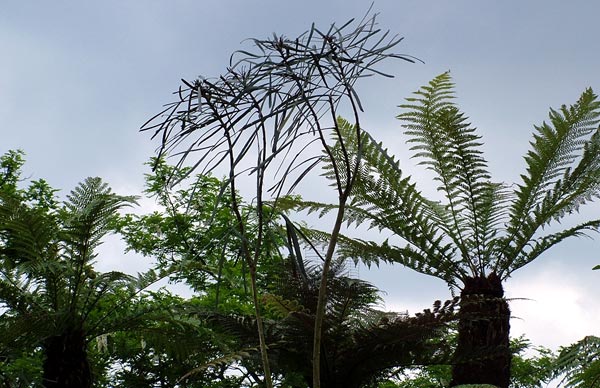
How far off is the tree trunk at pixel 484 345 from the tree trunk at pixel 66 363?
9.17ft

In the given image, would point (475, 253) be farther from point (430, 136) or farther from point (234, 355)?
point (234, 355)

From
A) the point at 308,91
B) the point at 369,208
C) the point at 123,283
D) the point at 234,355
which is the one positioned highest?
the point at 369,208

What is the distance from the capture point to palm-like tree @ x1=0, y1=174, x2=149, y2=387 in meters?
6.18

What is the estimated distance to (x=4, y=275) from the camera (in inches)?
269

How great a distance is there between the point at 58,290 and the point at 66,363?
63 centimetres

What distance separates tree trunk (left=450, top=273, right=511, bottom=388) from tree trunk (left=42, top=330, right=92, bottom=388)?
9.17 ft

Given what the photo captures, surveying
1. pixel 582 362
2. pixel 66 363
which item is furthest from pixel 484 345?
pixel 66 363

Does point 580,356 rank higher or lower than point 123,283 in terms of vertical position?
lower

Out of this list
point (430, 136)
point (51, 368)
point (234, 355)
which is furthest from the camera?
point (430, 136)

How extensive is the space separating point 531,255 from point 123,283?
3.50 meters

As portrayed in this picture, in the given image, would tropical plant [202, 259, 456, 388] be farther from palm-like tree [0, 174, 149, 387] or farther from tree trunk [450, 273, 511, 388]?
palm-like tree [0, 174, 149, 387]

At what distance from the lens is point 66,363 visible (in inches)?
243

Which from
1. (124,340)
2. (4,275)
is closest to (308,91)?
(4,275)

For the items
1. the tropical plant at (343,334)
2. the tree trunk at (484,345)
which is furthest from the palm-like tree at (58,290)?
the tree trunk at (484,345)
